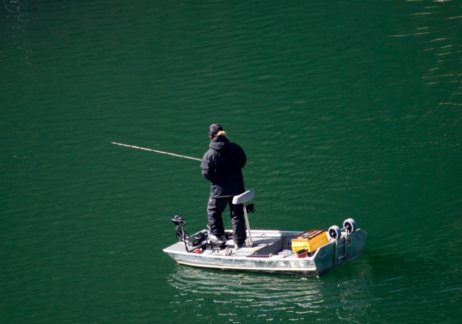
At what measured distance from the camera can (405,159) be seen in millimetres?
23719

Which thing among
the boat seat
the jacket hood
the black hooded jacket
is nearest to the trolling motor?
the black hooded jacket

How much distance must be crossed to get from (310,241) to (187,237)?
3070 mm

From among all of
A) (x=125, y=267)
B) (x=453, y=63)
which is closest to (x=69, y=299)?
(x=125, y=267)

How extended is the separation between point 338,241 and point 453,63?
13.0 meters

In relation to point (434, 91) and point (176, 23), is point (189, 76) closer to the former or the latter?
point (176, 23)

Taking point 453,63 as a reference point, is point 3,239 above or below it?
below

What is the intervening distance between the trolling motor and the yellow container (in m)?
2.39

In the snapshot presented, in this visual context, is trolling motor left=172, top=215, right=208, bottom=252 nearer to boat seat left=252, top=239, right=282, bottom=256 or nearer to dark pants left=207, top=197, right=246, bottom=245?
dark pants left=207, top=197, right=246, bottom=245

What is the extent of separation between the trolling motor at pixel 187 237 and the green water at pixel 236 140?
0.54 metres

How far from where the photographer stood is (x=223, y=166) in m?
19.0

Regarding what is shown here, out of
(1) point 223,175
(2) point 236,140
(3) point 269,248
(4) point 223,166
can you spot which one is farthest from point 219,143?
(2) point 236,140

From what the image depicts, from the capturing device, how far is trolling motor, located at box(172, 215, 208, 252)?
65.6 ft

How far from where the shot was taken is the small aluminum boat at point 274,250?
60.1 ft

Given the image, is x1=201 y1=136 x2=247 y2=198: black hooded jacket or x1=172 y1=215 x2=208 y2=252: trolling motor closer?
x1=201 y1=136 x2=247 y2=198: black hooded jacket
